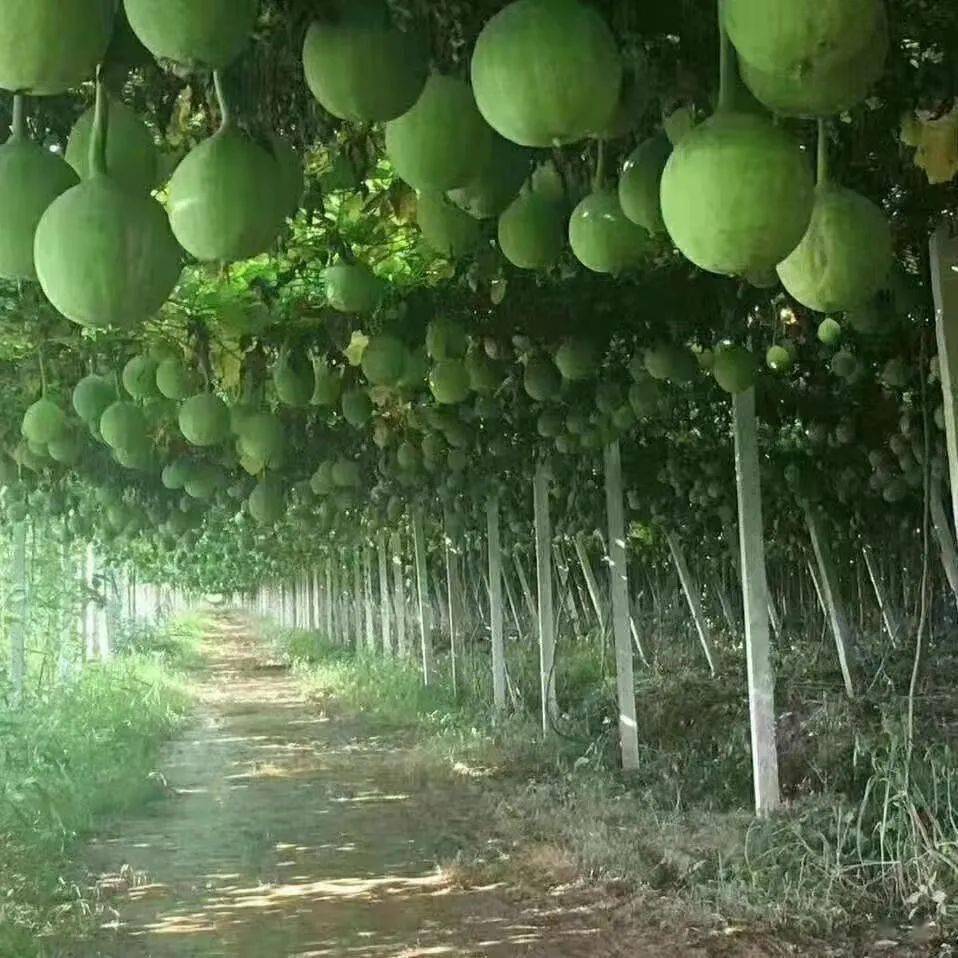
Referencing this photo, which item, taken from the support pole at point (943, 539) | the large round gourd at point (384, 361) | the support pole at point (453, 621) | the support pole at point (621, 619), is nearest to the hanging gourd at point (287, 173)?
the large round gourd at point (384, 361)

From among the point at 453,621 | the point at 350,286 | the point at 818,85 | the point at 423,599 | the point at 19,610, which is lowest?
the point at 453,621

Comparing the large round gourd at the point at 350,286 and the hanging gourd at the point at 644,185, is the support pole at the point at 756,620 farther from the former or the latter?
the hanging gourd at the point at 644,185

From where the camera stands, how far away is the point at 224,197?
173cm

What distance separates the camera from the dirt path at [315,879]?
19.2 feet

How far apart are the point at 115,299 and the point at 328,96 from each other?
15.1 inches

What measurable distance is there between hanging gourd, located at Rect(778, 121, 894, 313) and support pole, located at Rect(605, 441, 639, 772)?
6943mm

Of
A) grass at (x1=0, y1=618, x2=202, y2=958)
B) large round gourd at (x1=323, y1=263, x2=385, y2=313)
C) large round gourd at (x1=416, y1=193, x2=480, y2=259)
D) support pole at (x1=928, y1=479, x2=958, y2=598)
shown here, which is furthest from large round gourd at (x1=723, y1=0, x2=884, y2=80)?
support pole at (x1=928, y1=479, x2=958, y2=598)

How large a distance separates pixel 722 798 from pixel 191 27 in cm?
718

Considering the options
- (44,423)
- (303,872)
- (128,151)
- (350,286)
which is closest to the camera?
(128,151)

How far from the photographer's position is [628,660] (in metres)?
8.95

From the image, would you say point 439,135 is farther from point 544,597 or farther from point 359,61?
point 544,597

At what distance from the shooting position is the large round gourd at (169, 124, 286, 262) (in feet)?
5.69

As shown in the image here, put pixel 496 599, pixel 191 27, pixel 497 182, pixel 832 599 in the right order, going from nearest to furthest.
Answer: pixel 191 27, pixel 497 182, pixel 832 599, pixel 496 599

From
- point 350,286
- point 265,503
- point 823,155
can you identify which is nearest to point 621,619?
point 265,503
